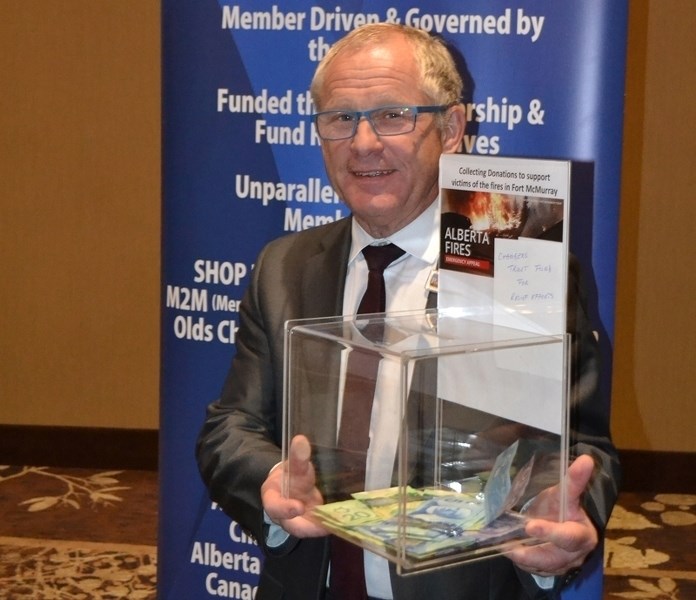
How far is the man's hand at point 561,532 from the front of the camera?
148cm

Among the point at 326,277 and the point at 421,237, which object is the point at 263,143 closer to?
the point at 326,277

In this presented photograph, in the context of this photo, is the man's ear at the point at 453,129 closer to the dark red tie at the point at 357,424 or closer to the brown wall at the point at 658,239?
the dark red tie at the point at 357,424

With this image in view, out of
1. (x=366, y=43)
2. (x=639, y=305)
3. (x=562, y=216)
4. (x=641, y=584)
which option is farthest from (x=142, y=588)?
(x=562, y=216)

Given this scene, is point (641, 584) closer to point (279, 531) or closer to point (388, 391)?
point (279, 531)

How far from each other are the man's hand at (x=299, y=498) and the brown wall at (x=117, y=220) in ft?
12.5

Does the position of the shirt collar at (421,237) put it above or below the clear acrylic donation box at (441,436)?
above

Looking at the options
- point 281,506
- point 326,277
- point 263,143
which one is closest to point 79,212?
point 263,143

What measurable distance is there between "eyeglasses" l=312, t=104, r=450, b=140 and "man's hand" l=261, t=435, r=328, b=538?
0.59 metres

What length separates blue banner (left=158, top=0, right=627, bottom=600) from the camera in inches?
94.8

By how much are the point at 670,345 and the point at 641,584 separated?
131 cm

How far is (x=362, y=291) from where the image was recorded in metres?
2.01

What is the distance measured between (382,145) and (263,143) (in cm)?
90

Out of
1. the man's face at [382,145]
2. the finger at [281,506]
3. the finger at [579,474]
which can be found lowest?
the finger at [281,506]

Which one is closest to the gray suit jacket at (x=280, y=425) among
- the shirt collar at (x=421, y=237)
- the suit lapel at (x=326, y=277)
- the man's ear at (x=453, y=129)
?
the suit lapel at (x=326, y=277)
